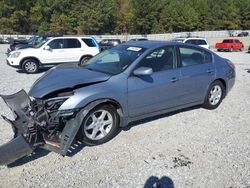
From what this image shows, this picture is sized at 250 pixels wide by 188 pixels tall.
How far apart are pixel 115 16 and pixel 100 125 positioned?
227 ft

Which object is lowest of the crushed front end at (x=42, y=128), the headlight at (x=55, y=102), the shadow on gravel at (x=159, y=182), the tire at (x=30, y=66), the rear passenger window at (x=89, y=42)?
the shadow on gravel at (x=159, y=182)

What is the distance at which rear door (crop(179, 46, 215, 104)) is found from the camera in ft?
19.4

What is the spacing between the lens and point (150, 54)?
17.8 ft

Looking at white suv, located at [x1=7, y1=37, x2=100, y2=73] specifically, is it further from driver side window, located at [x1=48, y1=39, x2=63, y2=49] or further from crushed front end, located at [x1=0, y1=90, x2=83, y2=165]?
crushed front end, located at [x1=0, y1=90, x2=83, y2=165]

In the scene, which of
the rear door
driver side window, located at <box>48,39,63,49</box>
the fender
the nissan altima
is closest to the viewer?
the fender

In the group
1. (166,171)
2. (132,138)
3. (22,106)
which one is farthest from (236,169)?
(22,106)

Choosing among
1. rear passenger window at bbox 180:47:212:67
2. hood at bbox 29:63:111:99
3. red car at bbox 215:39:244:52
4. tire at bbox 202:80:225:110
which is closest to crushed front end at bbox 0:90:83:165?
hood at bbox 29:63:111:99

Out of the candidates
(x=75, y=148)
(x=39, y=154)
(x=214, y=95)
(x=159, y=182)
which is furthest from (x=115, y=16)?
(x=159, y=182)

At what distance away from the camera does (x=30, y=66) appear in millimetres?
12602

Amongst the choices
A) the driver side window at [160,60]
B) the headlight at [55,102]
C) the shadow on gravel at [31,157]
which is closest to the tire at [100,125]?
the headlight at [55,102]

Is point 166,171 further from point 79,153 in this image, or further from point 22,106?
point 22,106

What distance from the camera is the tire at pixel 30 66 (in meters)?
12.5

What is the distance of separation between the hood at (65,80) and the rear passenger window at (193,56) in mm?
1792

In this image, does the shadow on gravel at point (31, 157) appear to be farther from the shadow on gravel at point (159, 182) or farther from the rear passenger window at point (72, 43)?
the rear passenger window at point (72, 43)
